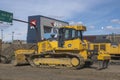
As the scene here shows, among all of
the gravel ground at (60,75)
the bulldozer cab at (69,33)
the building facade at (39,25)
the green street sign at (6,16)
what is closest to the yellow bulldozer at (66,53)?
the bulldozer cab at (69,33)

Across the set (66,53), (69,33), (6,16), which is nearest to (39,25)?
(6,16)

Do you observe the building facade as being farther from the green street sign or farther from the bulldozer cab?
the bulldozer cab

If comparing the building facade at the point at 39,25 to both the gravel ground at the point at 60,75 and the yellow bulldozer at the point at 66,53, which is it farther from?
the gravel ground at the point at 60,75

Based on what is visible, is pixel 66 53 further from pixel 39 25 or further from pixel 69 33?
pixel 39 25

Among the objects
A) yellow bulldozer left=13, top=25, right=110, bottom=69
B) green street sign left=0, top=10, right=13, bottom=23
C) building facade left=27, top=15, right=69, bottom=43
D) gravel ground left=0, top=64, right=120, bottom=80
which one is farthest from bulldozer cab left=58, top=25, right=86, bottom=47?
building facade left=27, top=15, right=69, bottom=43

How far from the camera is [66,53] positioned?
23.5 m

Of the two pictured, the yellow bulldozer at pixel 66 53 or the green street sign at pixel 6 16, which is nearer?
the yellow bulldozer at pixel 66 53

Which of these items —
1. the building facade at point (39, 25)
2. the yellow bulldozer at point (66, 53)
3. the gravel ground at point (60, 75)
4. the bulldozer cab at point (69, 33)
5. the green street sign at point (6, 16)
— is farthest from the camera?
the building facade at point (39, 25)

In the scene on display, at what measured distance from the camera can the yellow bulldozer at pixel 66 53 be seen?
2334cm

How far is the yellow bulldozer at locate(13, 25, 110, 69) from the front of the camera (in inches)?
919

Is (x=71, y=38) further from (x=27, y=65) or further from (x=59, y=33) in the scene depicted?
(x=27, y=65)

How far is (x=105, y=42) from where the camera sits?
36750mm

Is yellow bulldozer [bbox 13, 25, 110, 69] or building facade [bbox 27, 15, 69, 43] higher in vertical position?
building facade [bbox 27, 15, 69, 43]

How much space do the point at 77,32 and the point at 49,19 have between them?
39.2 m
